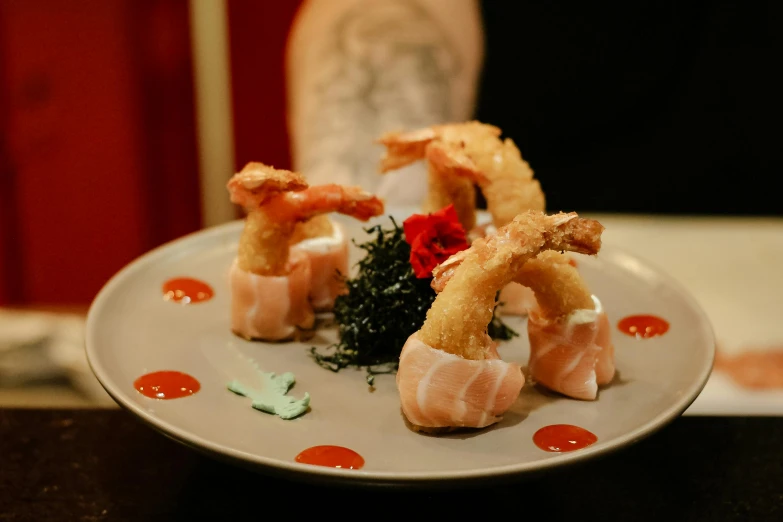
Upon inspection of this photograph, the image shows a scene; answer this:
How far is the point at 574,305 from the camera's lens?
1.37 m

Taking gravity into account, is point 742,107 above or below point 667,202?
above

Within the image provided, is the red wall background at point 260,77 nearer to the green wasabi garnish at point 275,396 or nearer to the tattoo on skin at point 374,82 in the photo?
the tattoo on skin at point 374,82

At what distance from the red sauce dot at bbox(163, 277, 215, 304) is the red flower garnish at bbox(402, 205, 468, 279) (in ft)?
1.79

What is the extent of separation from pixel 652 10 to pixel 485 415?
2666mm

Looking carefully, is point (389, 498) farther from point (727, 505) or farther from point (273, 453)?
point (727, 505)

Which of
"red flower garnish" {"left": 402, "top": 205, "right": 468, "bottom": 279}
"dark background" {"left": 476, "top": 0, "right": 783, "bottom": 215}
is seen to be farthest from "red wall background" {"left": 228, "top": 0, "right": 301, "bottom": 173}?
"red flower garnish" {"left": 402, "top": 205, "right": 468, "bottom": 279}

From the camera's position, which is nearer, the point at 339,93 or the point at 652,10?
the point at 339,93

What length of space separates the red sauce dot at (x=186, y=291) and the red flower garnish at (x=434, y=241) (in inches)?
21.5

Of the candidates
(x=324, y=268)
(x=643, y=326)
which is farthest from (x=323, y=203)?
(x=643, y=326)

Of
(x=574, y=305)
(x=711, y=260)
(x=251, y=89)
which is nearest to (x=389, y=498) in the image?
(x=574, y=305)

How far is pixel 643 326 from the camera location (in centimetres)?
162

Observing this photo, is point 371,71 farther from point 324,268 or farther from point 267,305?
point 267,305

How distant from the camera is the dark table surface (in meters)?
1.22

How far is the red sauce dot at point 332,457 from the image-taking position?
1146 mm
